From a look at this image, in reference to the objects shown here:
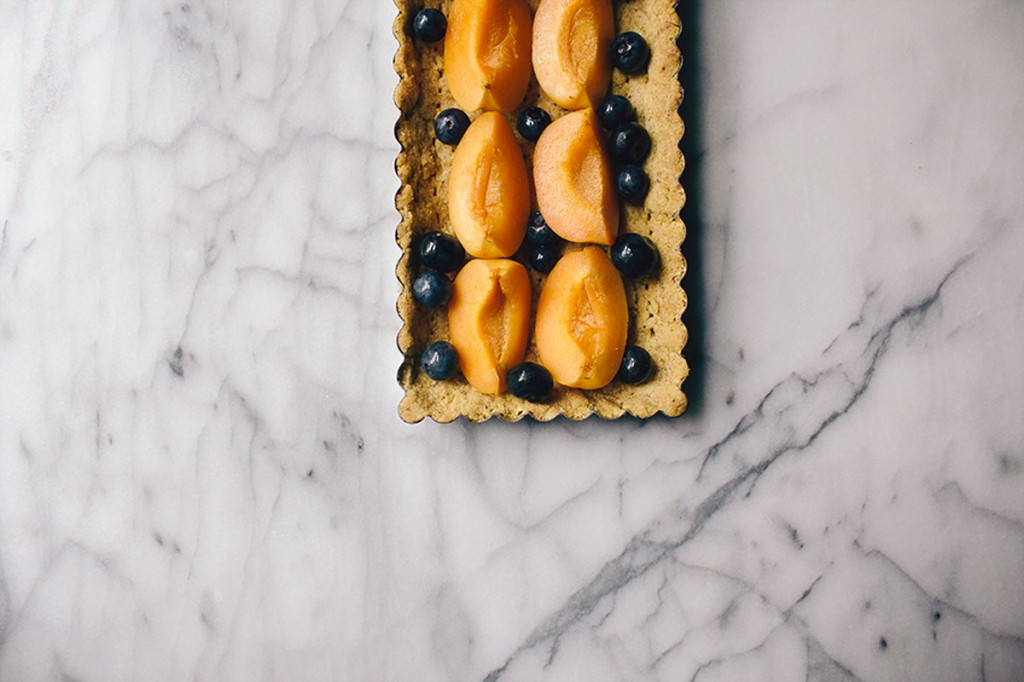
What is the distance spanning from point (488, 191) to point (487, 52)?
241 millimetres

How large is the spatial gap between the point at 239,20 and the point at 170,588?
1.19m

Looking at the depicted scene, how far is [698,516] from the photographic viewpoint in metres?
1.33

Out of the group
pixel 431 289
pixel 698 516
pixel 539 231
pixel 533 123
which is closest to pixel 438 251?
pixel 431 289

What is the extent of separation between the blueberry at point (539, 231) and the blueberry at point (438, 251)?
130mm

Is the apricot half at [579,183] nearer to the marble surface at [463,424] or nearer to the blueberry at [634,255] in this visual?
the blueberry at [634,255]

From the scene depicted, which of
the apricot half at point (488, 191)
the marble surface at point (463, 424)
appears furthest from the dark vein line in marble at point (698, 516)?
the apricot half at point (488, 191)

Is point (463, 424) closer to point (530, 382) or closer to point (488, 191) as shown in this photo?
point (530, 382)

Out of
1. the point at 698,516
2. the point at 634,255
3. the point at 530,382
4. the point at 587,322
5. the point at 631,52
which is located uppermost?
the point at 631,52

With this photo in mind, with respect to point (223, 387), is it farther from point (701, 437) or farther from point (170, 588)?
point (701, 437)

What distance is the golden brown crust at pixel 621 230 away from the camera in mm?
1210

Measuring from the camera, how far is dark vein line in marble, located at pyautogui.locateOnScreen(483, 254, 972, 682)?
50.5 inches

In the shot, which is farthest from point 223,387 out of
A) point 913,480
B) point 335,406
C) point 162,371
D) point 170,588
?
point 913,480

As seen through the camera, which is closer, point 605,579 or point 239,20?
point 605,579

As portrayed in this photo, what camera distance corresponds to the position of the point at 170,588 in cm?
149
